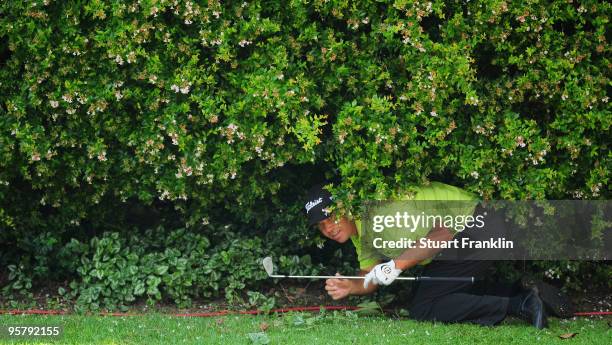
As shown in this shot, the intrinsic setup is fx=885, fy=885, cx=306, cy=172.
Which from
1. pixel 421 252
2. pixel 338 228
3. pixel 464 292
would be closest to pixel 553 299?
pixel 464 292

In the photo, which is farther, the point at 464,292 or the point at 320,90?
the point at 464,292

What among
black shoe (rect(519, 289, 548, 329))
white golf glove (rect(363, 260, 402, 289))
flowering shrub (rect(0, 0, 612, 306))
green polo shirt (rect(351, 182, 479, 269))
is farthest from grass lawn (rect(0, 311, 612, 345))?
flowering shrub (rect(0, 0, 612, 306))

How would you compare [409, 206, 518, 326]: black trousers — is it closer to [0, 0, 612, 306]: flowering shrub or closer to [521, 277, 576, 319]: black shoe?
[521, 277, 576, 319]: black shoe

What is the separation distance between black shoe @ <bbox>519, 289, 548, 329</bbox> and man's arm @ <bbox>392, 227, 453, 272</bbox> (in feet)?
2.20

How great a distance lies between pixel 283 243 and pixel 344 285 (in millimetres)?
876

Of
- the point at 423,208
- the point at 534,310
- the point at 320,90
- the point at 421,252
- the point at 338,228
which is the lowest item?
the point at 534,310

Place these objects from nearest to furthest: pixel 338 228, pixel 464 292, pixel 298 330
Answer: pixel 298 330 < pixel 464 292 < pixel 338 228

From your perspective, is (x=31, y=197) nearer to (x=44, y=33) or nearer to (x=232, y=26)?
(x=44, y=33)

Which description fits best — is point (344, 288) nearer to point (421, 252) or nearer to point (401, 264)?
point (401, 264)

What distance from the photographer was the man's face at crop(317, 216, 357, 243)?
6281 mm

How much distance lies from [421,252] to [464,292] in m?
0.42

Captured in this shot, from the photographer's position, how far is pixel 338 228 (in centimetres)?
634

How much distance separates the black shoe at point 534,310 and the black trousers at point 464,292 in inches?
4.9

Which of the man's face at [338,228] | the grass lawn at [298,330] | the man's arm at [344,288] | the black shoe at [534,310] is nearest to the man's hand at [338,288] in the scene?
the man's arm at [344,288]
